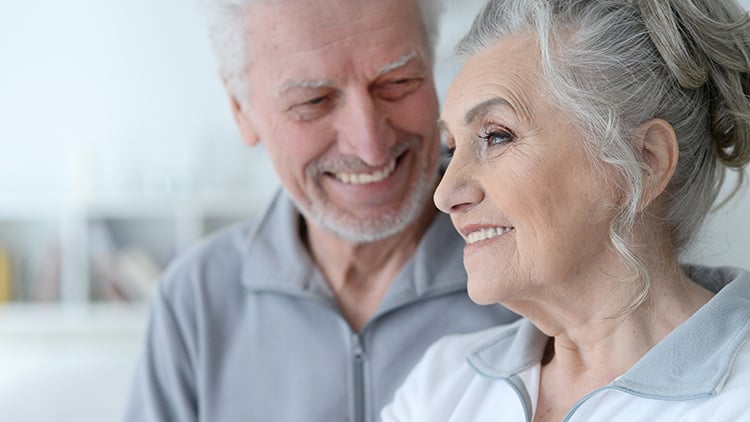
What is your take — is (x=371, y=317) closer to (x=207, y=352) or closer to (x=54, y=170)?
(x=207, y=352)

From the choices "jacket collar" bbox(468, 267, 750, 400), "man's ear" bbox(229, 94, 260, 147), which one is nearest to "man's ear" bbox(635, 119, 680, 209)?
"jacket collar" bbox(468, 267, 750, 400)

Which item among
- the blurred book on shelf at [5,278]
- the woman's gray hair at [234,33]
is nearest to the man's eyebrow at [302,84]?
the woman's gray hair at [234,33]

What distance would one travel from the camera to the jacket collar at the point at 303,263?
5.57ft

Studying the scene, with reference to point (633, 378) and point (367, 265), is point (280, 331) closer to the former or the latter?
point (367, 265)

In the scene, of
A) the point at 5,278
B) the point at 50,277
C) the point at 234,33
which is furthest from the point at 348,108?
the point at 5,278

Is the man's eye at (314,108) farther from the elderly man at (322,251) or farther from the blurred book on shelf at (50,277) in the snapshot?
the blurred book on shelf at (50,277)

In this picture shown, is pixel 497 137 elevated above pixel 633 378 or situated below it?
above

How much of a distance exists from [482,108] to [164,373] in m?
0.96

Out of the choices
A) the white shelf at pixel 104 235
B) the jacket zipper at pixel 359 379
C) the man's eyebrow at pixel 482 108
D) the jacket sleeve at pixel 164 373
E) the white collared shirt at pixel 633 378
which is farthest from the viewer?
the white shelf at pixel 104 235

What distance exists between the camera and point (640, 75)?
3.97ft

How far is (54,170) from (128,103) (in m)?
0.52

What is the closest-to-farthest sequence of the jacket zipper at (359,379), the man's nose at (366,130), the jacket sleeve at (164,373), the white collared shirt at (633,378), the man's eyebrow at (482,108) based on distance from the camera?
the white collared shirt at (633,378)
the man's eyebrow at (482,108)
the man's nose at (366,130)
the jacket zipper at (359,379)
the jacket sleeve at (164,373)

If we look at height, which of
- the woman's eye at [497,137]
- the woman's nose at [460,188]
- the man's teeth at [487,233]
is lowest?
the man's teeth at [487,233]

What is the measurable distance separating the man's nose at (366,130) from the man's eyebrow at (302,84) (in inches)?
1.9
